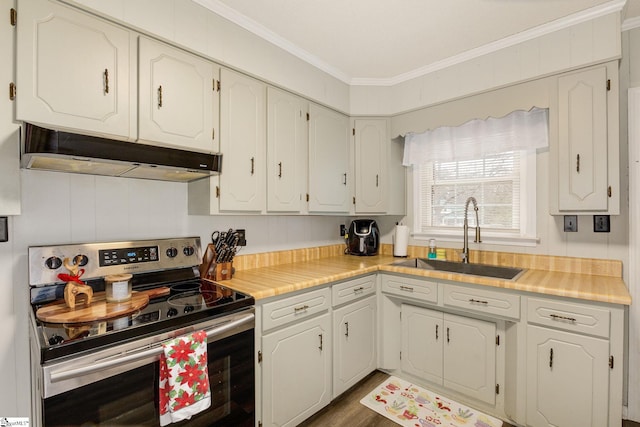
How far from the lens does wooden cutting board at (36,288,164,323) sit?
1153mm

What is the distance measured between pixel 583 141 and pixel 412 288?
1369 millimetres

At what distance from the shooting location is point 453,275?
6.63ft

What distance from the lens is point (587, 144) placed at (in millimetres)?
1849

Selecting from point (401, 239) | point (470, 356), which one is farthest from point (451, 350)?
point (401, 239)

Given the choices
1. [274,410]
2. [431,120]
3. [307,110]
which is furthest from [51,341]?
[431,120]

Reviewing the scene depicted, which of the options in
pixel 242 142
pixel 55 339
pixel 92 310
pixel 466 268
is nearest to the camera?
pixel 55 339

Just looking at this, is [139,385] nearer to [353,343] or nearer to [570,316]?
[353,343]

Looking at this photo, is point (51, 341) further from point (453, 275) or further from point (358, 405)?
point (453, 275)

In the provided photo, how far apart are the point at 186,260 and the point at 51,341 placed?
2.79ft

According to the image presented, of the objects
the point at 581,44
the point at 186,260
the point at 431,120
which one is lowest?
the point at 186,260

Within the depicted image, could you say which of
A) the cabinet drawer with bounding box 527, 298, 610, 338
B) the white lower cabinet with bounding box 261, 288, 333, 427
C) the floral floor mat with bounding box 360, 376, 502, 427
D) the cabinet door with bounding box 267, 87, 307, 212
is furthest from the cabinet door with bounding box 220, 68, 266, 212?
the cabinet drawer with bounding box 527, 298, 610, 338

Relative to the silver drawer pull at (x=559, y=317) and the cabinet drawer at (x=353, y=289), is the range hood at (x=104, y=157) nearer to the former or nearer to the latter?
the cabinet drawer at (x=353, y=289)

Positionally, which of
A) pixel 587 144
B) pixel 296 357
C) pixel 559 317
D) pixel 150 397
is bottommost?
pixel 296 357

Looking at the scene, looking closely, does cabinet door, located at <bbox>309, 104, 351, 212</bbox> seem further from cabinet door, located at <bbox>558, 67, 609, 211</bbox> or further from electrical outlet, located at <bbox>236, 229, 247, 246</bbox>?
cabinet door, located at <bbox>558, 67, 609, 211</bbox>
